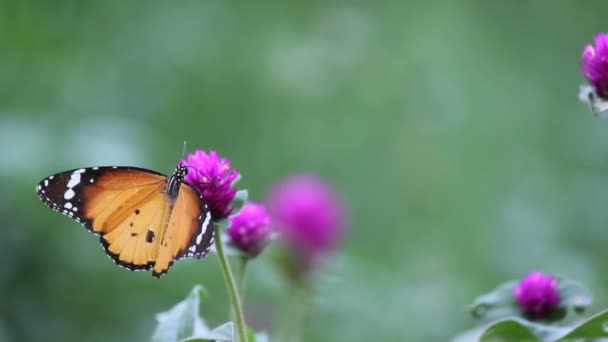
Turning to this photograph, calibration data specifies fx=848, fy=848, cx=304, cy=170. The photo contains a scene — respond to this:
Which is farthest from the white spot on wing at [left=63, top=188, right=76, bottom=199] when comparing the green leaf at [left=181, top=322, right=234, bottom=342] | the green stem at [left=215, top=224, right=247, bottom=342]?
the green leaf at [left=181, top=322, right=234, bottom=342]

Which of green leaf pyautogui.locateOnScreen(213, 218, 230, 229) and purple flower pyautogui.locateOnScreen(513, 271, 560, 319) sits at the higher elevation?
green leaf pyautogui.locateOnScreen(213, 218, 230, 229)

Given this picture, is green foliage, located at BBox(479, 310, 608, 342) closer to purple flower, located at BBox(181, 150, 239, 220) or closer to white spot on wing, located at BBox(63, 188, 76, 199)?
purple flower, located at BBox(181, 150, 239, 220)

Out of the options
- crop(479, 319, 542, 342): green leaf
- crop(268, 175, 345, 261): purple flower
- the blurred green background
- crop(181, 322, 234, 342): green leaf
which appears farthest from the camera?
the blurred green background

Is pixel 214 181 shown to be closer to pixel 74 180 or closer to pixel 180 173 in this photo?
pixel 180 173

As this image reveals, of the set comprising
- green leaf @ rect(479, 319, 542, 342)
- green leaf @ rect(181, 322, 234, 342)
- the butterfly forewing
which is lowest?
green leaf @ rect(181, 322, 234, 342)

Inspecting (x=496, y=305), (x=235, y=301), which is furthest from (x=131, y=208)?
(x=496, y=305)

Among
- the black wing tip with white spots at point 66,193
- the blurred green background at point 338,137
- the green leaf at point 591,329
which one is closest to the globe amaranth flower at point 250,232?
the black wing tip with white spots at point 66,193
